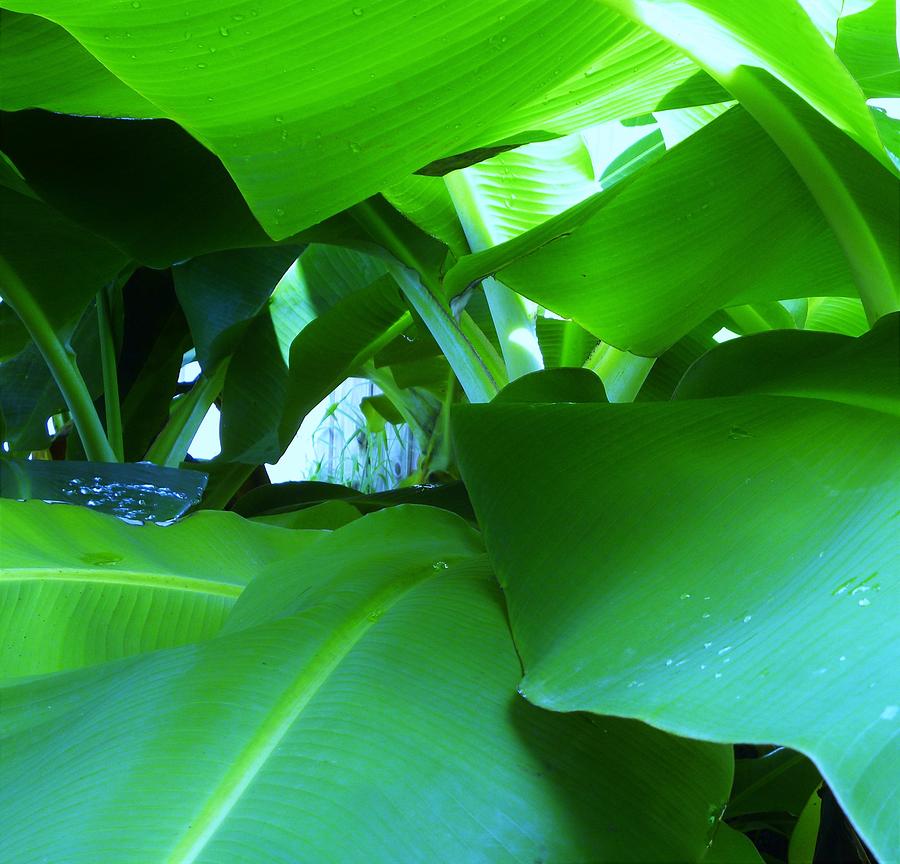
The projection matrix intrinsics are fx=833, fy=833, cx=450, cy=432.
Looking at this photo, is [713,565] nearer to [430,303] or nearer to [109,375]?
[430,303]

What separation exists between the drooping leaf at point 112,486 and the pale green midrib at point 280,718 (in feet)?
0.96

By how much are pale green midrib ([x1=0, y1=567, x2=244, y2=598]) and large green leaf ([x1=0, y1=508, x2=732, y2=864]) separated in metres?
0.10

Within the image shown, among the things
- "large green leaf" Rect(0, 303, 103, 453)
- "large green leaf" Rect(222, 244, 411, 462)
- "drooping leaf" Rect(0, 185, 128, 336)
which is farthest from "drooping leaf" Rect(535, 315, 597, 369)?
"large green leaf" Rect(0, 303, 103, 453)

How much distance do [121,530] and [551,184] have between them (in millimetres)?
442

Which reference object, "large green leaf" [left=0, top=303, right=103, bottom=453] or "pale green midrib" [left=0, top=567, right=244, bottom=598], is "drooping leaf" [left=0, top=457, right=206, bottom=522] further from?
"large green leaf" [left=0, top=303, right=103, bottom=453]

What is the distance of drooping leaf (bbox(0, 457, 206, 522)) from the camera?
615 mm

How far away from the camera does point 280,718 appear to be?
0.29 metres

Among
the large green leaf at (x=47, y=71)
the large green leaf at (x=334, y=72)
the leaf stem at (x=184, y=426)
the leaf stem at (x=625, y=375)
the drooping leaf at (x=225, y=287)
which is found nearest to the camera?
the large green leaf at (x=334, y=72)

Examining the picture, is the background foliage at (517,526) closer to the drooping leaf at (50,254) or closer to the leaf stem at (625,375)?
the leaf stem at (625,375)

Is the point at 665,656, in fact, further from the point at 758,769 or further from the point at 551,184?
the point at 551,184

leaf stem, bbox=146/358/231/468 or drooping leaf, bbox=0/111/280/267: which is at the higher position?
drooping leaf, bbox=0/111/280/267

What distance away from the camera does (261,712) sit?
29 cm

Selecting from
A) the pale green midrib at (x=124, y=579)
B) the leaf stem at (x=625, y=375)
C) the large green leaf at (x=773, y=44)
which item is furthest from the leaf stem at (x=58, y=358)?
the large green leaf at (x=773, y=44)

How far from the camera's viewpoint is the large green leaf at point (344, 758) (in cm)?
24
